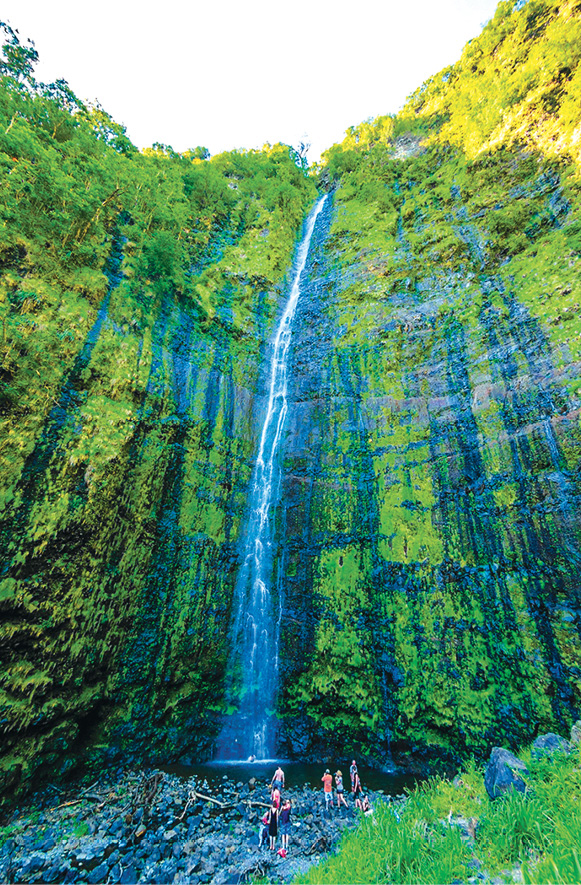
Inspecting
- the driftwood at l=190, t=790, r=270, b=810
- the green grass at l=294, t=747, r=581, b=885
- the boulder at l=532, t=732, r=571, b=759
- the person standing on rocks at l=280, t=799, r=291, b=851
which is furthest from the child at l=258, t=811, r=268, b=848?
the boulder at l=532, t=732, r=571, b=759

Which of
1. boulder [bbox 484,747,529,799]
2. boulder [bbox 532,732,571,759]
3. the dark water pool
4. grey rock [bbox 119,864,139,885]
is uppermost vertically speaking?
boulder [bbox 532,732,571,759]

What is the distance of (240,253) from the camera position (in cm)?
1956

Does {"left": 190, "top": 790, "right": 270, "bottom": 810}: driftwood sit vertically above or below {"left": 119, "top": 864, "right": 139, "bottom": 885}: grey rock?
above

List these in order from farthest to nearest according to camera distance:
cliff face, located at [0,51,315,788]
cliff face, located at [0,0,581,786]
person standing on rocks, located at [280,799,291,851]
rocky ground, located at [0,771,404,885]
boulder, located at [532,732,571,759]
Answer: cliff face, located at [0,0,581,786], cliff face, located at [0,51,315,788], person standing on rocks, located at [280,799,291,851], boulder, located at [532,732,571,759], rocky ground, located at [0,771,404,885]

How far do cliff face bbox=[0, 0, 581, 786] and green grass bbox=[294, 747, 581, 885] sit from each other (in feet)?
13.2

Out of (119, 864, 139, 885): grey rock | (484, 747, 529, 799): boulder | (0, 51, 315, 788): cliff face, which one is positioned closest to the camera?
(484, 747, 529, 799): boulder

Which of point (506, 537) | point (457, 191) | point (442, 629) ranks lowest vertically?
point (442, 629)

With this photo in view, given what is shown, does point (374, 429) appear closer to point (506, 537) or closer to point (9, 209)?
point (506, 537)

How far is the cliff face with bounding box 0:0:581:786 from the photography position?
850cm

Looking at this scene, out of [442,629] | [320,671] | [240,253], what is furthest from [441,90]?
[320,671]

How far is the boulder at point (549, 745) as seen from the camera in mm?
6222

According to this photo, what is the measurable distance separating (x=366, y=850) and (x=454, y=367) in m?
12.4

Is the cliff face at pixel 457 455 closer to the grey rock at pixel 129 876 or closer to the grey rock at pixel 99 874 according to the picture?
the grey rock at pixel 129 876

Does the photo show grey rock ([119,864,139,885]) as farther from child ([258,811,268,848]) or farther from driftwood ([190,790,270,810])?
child ([258,811,268,848])
